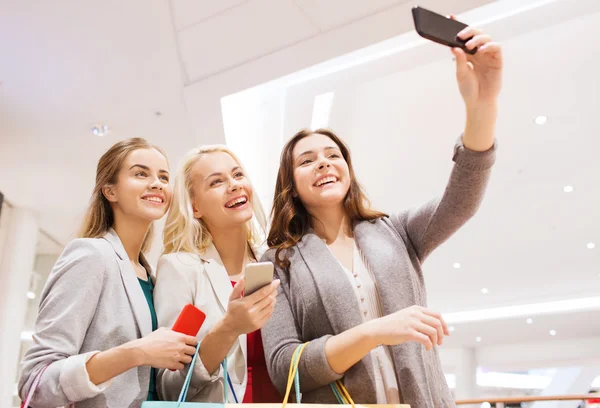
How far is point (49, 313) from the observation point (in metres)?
1.34

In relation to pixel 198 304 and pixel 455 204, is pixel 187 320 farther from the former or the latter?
pixel 455 204

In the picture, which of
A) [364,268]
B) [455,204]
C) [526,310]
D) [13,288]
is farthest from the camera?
[526,310]

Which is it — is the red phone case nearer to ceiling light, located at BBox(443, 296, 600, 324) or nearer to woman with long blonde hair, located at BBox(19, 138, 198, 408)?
woman with long blonde hair, located at BBox(19, 138, 198, 408)

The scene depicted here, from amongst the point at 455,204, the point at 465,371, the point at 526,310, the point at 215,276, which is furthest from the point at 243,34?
the point at 465,371

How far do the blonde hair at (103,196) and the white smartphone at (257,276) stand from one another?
2.17ft

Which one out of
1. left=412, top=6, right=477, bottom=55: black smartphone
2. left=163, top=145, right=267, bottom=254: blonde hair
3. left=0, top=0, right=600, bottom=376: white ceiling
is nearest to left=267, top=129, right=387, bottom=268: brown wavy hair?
Result: left=163, top=145, right=267, bottom=254: blonde hair

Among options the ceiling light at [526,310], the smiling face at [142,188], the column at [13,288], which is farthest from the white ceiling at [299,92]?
the ceiling light at [526,310]

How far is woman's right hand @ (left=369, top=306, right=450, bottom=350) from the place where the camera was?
3.62ft

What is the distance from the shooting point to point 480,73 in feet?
4.16

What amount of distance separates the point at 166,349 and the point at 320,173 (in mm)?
659

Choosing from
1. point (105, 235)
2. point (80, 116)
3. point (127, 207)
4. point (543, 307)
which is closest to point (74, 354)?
point (105, 235)

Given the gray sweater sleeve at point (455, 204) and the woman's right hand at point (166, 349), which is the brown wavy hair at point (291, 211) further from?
the woman's right hand at point (166, 349)

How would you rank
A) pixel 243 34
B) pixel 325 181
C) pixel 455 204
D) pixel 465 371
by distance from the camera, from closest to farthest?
pixel 455 204, pixel 325 181, pixel 243 34, pixel 465 371

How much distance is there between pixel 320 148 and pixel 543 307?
13.1 meters
